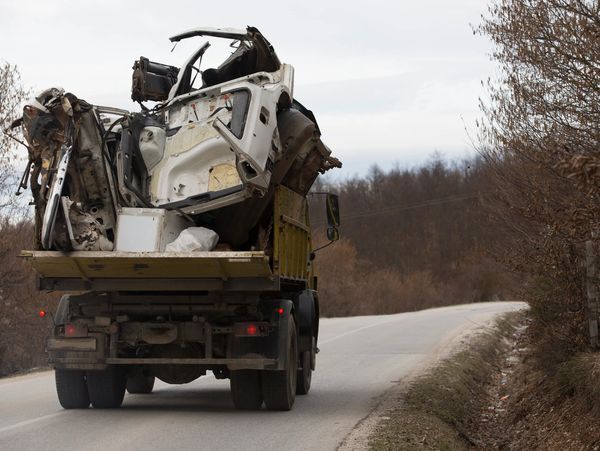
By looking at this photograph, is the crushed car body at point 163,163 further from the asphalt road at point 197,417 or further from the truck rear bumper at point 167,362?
the asphalt road at point 197,417

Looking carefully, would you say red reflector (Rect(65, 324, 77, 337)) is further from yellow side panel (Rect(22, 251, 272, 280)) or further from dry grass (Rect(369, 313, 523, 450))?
dry grass (Rect(369, 313, 523, 450))

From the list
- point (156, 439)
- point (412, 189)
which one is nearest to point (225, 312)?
point (156, 439)

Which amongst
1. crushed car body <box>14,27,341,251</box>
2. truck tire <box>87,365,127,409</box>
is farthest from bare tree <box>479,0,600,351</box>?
truck tire <box>87,365,127,409</box>

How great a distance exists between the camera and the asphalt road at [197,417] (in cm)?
893

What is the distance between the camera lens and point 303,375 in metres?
13.0

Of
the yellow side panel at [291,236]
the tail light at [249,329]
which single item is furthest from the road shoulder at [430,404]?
the yellow side panel at [291,236]

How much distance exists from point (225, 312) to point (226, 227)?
913 millimetres

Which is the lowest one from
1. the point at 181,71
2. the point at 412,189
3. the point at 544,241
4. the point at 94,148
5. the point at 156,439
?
the point at 156,439

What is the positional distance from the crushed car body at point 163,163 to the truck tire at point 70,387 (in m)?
1.87

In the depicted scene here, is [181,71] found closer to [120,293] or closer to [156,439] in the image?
[120,293]

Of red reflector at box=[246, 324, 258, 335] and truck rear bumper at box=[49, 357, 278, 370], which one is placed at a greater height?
red reflector at box=[246, 324, 258, 335]

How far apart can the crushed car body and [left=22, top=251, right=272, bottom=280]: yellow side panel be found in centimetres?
15

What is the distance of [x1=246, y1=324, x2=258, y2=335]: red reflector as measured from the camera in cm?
1062

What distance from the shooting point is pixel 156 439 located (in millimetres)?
9070
